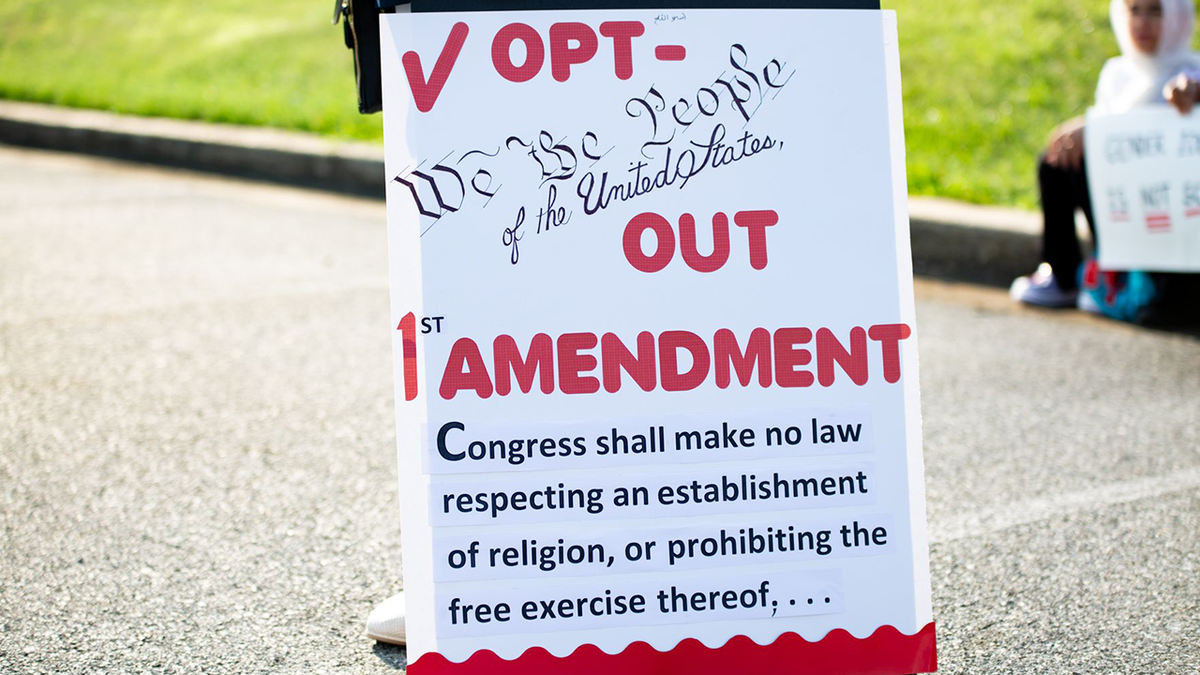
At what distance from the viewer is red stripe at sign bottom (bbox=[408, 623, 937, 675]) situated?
7.91 ft

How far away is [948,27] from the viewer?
909 cm

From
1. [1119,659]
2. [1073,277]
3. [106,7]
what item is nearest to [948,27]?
[1073,277]

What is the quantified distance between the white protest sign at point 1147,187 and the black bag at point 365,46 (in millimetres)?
3597

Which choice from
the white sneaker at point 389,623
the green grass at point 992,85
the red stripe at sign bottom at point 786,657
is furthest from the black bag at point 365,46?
the green grass at point 992,85

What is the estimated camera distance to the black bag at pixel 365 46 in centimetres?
281

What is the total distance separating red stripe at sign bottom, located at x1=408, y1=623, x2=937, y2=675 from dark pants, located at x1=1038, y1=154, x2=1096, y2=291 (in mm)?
3648

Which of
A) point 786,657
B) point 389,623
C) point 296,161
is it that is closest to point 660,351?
point 786,657

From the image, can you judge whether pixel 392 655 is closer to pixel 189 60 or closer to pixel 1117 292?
pixel 1117 292

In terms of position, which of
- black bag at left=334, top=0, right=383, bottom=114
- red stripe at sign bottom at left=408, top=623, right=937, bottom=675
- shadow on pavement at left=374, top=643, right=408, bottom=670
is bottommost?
shadow on pavement at left=374, top=643, right=408, bottom=670

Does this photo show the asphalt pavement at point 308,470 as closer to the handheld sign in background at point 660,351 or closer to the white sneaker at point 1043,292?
the white sneaker at point 1043,292

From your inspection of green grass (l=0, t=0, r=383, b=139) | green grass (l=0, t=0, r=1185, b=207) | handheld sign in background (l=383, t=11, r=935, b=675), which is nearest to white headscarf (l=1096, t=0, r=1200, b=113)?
green grass (l=0, t=0, r=1185, b=207)

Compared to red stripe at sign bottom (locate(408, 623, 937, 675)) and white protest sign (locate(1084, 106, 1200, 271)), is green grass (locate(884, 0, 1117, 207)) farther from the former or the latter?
red stripe at sign bottom (locate(408, 623, 937, 675))

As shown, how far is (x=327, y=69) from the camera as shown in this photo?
10484mm

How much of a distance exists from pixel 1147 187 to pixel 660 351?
12.0ft
